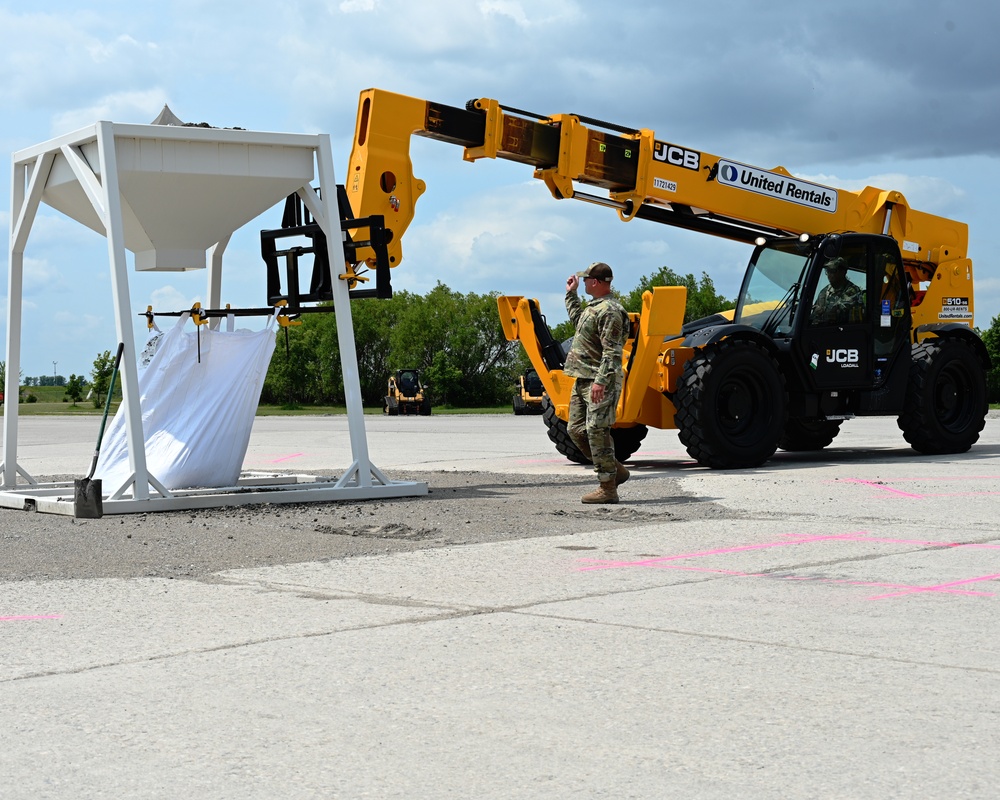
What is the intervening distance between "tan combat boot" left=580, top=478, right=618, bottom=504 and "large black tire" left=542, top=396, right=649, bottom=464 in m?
5.12

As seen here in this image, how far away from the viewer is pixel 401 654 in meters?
5.23

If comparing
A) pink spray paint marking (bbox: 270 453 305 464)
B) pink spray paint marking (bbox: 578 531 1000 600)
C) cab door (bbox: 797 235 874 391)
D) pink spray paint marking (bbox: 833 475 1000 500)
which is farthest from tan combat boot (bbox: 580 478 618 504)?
pink spray paint marking (bbox: 270 453 305 464)

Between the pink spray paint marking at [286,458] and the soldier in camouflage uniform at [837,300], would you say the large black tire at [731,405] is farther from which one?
the pink spray paint marking at [286,458]

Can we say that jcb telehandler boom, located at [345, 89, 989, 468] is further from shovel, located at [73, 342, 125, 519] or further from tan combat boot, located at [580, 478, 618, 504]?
shovel, located at [73, 342, 125, 519]

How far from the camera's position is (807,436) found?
1844 cm

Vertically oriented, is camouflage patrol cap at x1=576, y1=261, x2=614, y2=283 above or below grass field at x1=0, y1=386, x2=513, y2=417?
above

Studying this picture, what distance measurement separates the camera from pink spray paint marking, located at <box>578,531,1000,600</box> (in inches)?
262

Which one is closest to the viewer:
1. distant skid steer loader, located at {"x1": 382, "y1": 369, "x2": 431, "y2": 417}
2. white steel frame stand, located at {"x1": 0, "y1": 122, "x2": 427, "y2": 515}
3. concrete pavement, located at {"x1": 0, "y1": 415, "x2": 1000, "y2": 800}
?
concrete pavement, located at {"x1": 0, "y1": 415, "x2": 1000, "y2": 800}

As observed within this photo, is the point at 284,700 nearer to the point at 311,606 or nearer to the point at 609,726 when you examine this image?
the point at 609,726

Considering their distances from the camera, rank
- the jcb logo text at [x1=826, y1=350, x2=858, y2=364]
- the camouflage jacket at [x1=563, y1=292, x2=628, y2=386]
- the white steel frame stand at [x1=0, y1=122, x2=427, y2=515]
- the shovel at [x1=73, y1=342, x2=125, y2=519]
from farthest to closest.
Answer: the jcb logo text at [x1=826, y1=350, x2=858, y2=364]
the camouflage jacket at [x1=563, y1=292, x2=628, y2=386]
the white steel frame stand at [x1=0, y1=122, x2=427, y2=515]
the shovel at [x1=73, y1=342, x2=125, y2=519]

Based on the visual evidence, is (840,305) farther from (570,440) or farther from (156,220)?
(156,220)

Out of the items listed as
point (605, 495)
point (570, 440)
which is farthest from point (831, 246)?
point (605, 495)

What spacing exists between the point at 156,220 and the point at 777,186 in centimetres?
876

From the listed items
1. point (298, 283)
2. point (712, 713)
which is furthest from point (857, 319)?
point (712, 713)
